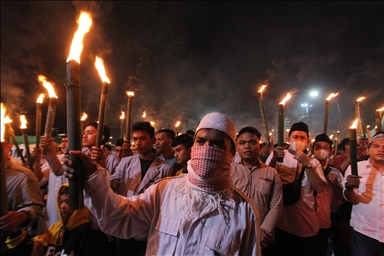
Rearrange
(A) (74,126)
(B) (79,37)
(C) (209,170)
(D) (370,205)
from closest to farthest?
(A) (74,126)
(B) (79,37)
(C) (209,170)
(D) (370,205)

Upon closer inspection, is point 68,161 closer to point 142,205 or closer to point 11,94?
point 142,205

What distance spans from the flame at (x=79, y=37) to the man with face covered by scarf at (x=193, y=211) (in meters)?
0.74

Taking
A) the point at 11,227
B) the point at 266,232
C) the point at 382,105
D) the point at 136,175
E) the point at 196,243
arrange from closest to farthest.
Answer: the point at 196,243
the point at 11,227
the point at 266,232
the point at 136,175
the point at 382,105

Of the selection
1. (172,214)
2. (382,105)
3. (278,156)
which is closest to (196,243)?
(172,214)

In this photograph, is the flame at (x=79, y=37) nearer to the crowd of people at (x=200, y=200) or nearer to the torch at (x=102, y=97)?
the torch at (x=102, y=97)

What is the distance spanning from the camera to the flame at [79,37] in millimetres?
1525

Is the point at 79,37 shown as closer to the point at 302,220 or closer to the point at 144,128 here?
the point at 144,128

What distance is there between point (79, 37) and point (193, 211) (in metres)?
1.65

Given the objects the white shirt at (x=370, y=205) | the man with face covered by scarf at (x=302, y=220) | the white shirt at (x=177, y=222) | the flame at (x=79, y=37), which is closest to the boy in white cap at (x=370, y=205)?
the white shirt at (x=370, y=205)

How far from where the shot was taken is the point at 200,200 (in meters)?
1.84

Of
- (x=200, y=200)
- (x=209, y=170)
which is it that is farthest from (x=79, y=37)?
(x=200, y=200)

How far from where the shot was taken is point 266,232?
3086 millimetres

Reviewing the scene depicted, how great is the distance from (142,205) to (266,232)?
79.4 inches

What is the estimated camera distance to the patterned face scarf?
1.89m
